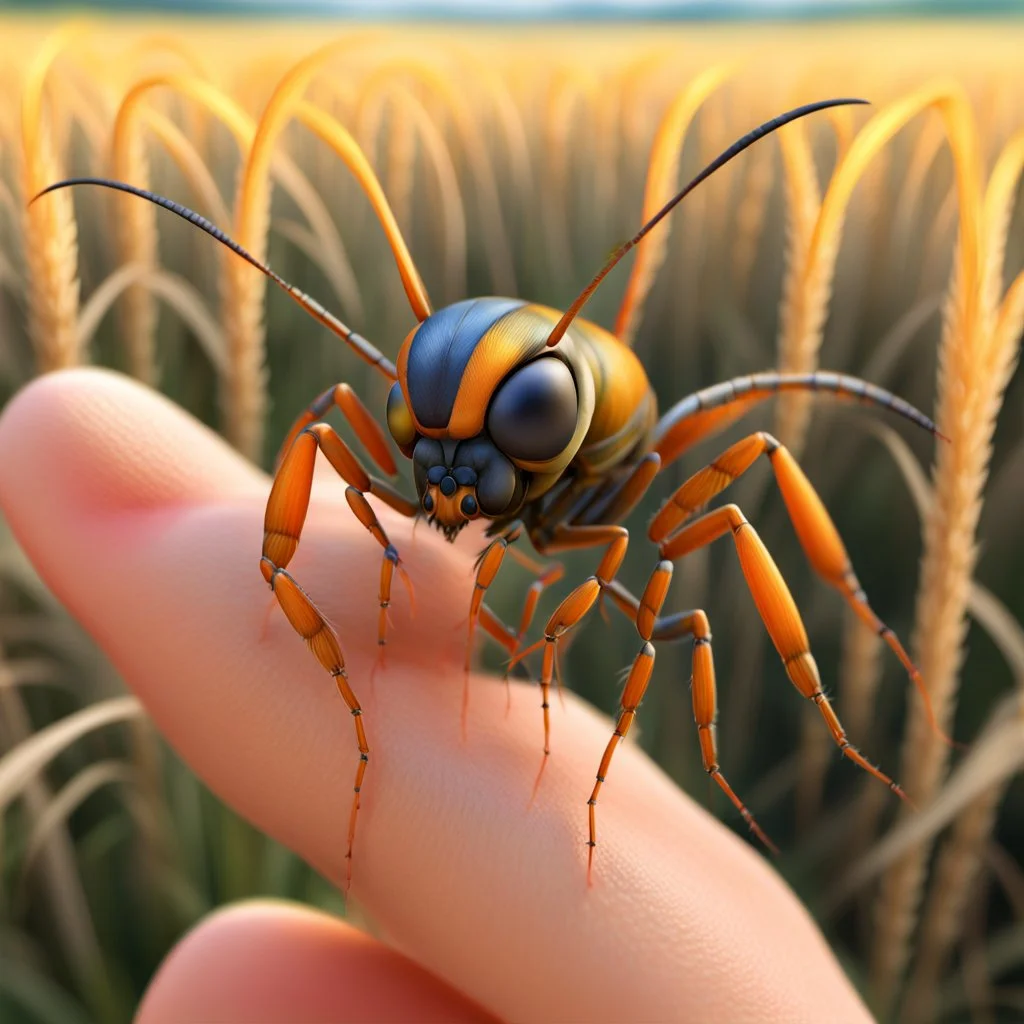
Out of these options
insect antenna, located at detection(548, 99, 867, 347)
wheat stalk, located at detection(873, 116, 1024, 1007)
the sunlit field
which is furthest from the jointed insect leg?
wheat stalk, located at detection(873, 116, 1024, 1007)

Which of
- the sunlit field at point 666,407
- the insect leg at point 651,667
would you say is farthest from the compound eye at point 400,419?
the sunlit field at point 666,407

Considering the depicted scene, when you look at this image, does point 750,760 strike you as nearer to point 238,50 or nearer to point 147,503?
point 147,503

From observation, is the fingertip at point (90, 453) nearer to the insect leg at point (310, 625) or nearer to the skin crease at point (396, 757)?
the skin crease at point (396, 757)

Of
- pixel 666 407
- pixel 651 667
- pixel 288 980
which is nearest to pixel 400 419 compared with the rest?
pixel 651 667

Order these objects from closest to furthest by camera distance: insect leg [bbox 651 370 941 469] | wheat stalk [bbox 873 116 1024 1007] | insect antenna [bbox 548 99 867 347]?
insect antenna [bbox 548 99 867 347]
insect leg [bbox 651 370 941 469]
wheat stalk [bbox 873 116 1024 1007]

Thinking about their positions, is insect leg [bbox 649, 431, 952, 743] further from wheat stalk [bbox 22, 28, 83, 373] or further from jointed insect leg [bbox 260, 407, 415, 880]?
wheat stalk [bbox 22, 28, 83, 373]
